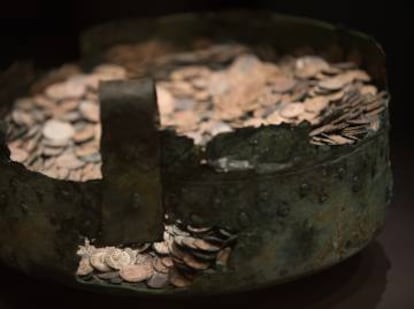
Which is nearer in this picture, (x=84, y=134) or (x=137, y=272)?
(x=137, y=272)

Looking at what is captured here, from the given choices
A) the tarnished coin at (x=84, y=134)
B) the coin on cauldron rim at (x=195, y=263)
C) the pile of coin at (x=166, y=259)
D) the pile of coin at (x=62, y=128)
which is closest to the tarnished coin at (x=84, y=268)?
the pile of coin at (x=166, y=259)

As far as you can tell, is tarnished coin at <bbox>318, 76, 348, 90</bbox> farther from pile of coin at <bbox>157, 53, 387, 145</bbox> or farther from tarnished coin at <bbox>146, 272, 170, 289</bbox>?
tarnished coin at <bbox>146, 272, 170, 289</bbox>

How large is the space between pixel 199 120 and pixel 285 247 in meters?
0.44

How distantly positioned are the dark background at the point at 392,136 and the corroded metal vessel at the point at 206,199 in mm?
80

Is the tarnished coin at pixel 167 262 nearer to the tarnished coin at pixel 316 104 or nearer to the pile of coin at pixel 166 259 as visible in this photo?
the pile of coin at pixel 166 259

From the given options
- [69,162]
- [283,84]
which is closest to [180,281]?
[69,162]

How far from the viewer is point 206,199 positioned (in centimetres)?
98

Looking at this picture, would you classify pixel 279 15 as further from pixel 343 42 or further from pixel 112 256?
pixel 112 256

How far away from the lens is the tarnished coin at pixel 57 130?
140 cm

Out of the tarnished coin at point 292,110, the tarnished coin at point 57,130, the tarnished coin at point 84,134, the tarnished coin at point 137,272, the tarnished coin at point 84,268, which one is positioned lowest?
the tarnished coin at point 137,272

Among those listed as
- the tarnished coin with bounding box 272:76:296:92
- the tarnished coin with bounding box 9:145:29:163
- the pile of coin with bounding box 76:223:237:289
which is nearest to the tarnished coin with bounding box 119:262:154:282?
the pile of coin with bounding box 76:223:237:289

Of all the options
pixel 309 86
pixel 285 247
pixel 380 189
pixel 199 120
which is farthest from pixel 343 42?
pixel 285 247

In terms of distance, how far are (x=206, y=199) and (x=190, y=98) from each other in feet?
1.69

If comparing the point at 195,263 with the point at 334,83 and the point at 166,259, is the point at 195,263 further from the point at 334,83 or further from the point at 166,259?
the point at 334,83
